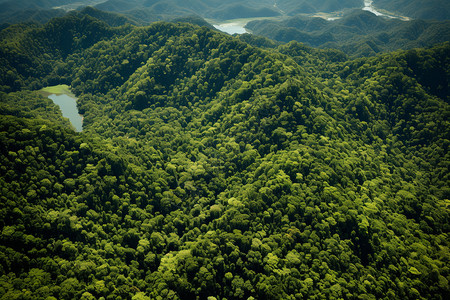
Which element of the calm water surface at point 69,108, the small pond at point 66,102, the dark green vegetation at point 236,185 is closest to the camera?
the dark green vegetation at point 236,185

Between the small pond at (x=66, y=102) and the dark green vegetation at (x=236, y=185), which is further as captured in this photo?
the small pond at (x=66, y=102)

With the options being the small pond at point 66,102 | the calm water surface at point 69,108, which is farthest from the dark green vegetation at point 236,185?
the small pond at point 66,102

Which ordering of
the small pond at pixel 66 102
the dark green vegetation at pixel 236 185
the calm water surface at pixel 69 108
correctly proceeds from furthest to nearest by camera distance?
the small pond at pixel 66 102 → the calm water surface at pixel 69 108 → the dark green vegetation at pixel 236 185

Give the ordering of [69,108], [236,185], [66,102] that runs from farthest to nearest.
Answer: [66,102], [69,108], [236,185]

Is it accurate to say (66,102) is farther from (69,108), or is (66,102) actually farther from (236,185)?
(236,185)

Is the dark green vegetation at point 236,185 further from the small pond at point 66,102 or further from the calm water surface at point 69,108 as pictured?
the small pond at point 66,102

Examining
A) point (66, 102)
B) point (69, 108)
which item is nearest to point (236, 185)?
point (69, 108)

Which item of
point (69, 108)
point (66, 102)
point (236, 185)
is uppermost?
point (236, 185)

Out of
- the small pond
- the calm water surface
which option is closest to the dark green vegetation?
the calm water surface
